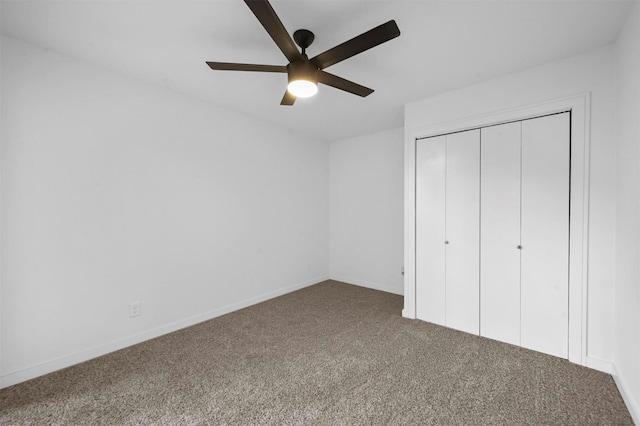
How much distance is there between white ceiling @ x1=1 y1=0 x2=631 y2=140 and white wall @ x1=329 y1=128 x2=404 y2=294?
1.61 metres

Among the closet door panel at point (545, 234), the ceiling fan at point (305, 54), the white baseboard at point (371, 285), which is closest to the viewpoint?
the ceiling fan at point (305, 54)

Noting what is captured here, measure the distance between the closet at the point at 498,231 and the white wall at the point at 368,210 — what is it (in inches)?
42.5

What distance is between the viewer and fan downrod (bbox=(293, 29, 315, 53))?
190 cm

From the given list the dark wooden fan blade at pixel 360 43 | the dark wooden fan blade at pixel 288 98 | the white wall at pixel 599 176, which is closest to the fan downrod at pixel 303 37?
the dark wooden fan blade at pixel 360 43

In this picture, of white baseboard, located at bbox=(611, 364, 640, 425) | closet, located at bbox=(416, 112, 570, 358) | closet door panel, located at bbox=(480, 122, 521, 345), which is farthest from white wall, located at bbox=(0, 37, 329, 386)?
white baseboard, located at bbox=(611, 364, 640, 425)

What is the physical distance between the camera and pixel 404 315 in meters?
3.28

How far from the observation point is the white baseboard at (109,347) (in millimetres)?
2051

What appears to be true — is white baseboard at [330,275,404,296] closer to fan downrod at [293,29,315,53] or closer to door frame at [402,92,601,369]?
door frame at [402,92,601,369]

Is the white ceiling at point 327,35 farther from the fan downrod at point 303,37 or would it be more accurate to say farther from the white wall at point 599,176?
the white wall at point 599,176

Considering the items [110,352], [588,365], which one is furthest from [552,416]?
[110,352]

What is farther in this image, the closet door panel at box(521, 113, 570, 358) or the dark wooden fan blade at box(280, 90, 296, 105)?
the closet door panel at box(521, 113, 570, 358)

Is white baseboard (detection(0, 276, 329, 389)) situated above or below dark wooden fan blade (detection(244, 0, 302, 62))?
below

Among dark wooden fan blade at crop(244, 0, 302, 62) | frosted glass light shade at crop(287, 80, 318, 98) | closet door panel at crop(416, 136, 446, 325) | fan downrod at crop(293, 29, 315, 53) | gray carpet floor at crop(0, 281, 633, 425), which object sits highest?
fan downrod at crop(293, 29, 315, 53)

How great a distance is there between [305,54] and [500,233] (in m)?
2.33
